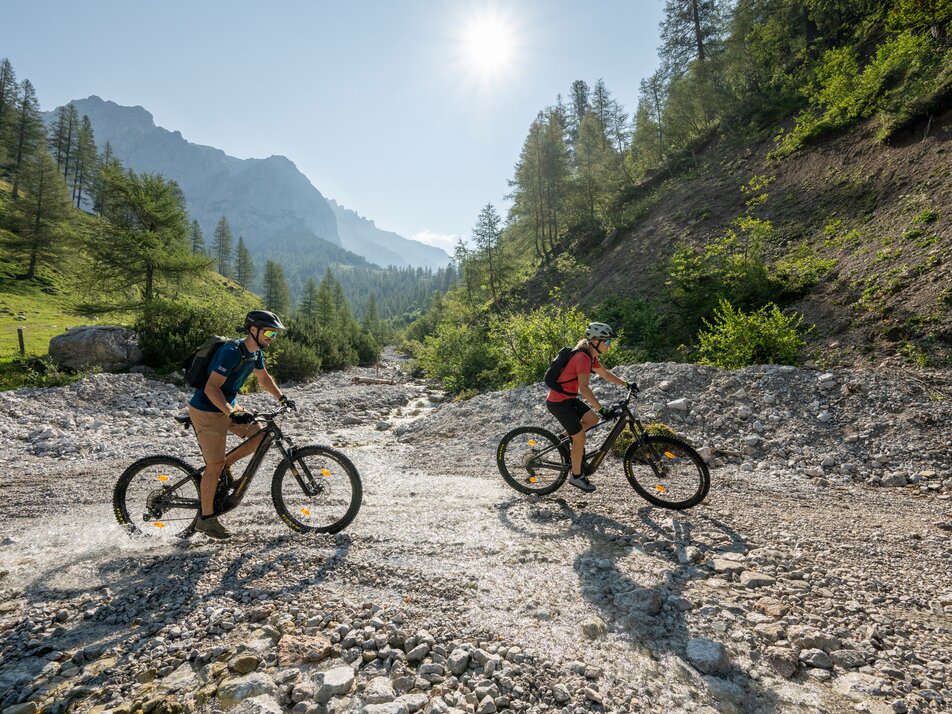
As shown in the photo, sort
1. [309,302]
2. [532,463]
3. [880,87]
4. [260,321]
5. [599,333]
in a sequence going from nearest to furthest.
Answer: [260,321] < [599,333] < [532,463] < [880,87] < [309,302]

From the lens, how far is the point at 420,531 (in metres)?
5.59

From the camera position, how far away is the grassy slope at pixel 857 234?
33.4ft

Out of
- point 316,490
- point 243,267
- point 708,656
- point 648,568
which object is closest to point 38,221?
point 243,267

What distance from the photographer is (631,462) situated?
6645 mm

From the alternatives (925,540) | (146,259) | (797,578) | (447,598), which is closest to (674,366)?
(925,540)

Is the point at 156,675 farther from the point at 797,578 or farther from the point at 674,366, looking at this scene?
the point at 674,366

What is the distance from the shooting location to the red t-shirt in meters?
6.43

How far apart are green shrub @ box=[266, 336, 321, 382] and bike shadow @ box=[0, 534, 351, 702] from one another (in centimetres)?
2105

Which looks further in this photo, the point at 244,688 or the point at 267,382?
the point at 267,382

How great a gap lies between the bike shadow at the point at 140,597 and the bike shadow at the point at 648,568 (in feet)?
9.22

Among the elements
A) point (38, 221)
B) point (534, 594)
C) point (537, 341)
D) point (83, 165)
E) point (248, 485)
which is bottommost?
point (534, 594)

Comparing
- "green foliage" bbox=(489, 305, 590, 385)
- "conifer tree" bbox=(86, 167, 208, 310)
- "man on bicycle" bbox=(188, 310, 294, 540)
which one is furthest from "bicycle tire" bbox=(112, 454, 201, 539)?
"conifer tree" bbox=(86, 167, 208, 310)

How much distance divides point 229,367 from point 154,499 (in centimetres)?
223

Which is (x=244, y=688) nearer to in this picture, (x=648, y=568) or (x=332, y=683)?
(x=332, y=683)
